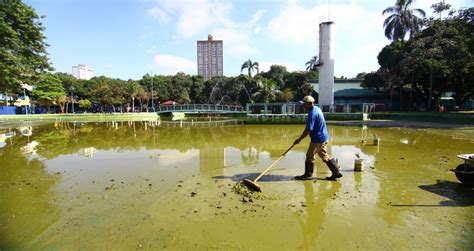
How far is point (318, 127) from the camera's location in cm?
609

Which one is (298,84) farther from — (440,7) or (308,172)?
(308,172)

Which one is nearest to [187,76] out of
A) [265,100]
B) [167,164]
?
[265,100]

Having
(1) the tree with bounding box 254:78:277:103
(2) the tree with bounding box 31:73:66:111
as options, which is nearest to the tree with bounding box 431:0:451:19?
(1) the tree with bounding box 254:78:277:103

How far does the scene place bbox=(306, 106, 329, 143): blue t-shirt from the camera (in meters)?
6.02

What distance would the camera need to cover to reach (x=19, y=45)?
22.0 metres

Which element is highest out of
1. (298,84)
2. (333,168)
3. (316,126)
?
(298,84)

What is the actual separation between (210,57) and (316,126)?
292ft

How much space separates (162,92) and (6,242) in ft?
196

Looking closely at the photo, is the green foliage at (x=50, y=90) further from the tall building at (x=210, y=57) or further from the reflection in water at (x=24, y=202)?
the reflection in water at (x=24, y=202)

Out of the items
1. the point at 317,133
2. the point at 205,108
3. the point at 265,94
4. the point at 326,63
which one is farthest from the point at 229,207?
the point at 205,108

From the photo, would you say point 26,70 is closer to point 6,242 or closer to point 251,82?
point 6,242

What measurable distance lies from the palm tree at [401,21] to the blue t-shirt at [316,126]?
1455 inches

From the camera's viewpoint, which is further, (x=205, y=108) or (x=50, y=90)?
(x=50, y=90)

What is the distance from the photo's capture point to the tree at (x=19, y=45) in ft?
67.7
